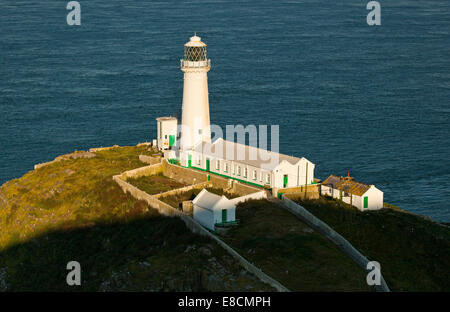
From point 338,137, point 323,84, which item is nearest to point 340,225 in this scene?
point 338,137

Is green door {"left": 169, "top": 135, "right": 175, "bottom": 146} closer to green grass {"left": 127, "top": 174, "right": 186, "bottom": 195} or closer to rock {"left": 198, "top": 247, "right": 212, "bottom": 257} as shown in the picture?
green grass {"left": 127, "top": 174, "right": 186, "bottom": 195}

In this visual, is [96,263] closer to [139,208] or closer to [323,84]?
[139,208]

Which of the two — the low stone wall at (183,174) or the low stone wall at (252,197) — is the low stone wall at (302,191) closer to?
the low stone wall at (252,197)

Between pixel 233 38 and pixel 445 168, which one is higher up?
pixel 233 38

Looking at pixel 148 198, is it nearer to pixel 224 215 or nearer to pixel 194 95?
pixel 224 215

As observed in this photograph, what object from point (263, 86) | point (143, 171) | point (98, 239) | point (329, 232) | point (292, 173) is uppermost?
point (263, 86)

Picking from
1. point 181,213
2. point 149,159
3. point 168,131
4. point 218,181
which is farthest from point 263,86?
point 181,213
